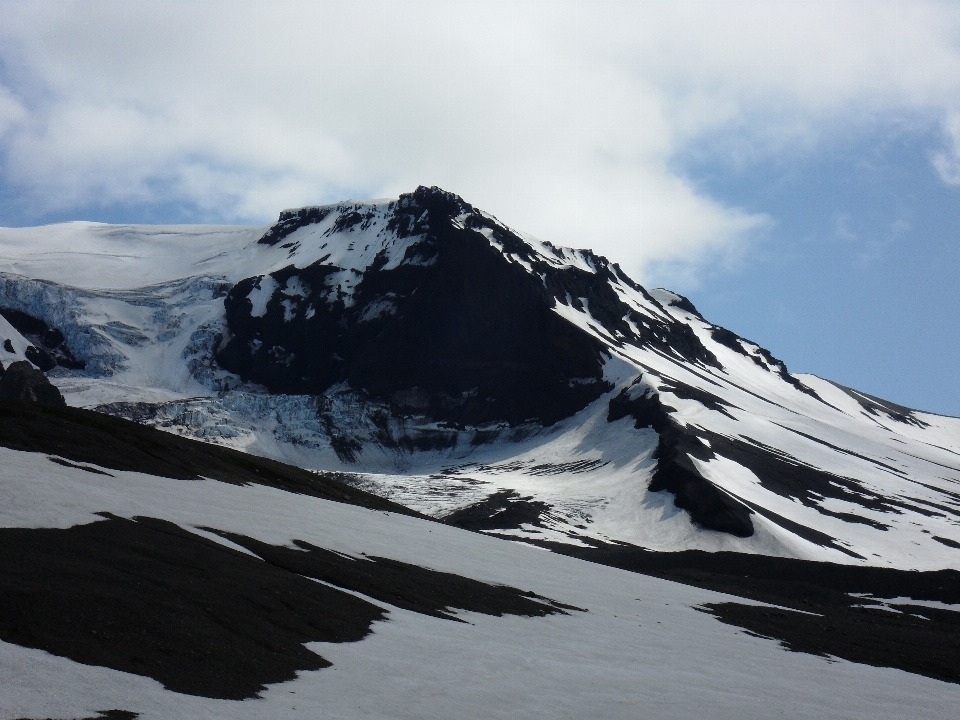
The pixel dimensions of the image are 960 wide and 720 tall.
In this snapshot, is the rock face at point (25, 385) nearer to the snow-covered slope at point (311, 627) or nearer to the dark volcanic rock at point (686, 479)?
the snow-covered slope at point (311, 627)

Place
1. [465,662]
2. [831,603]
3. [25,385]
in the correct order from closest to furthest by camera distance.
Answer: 1. [465,662]
2. [831,603]
3. [25,385]

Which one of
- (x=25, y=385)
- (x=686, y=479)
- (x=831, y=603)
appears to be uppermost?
(x=686, y=479)

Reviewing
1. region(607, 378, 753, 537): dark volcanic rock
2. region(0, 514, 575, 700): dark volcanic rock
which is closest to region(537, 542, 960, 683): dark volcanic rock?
region(607, 378, 753, 537): dark volcanic rock

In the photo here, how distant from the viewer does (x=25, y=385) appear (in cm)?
11806

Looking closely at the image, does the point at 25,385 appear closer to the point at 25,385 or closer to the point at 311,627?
the point at 25,385

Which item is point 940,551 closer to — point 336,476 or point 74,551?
point 336,476

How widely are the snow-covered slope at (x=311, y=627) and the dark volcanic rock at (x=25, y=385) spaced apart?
70209 millimetres

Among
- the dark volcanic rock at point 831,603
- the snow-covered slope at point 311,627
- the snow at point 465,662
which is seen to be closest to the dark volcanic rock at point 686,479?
the dark volcanic rock at point 831,603

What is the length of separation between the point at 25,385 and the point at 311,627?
108565mm

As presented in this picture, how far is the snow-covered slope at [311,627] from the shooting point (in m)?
17.6

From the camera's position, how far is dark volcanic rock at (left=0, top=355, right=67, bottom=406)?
4576 inches

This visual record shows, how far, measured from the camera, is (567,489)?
142 m

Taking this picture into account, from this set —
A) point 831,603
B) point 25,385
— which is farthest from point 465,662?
point 25,385

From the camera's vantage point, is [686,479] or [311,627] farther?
[686,479]
